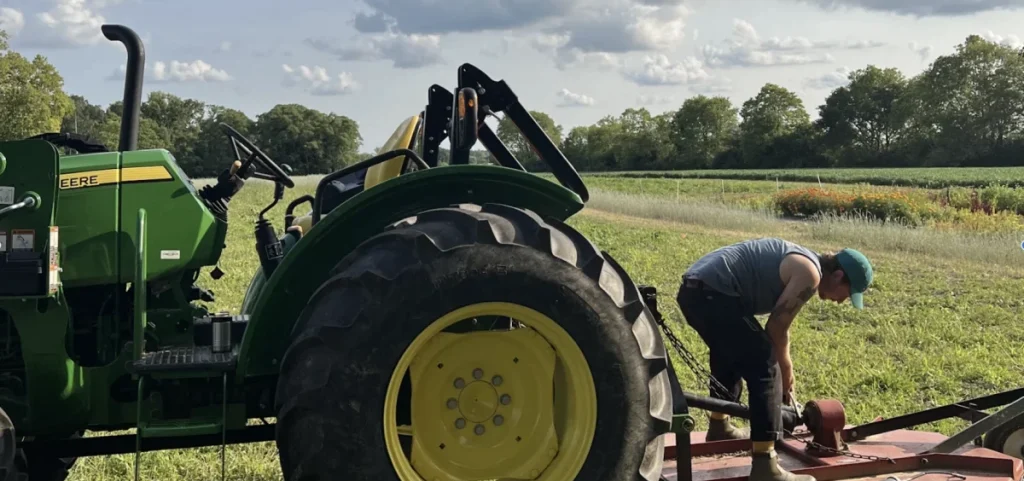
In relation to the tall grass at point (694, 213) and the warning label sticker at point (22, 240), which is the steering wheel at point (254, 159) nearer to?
the warning label sticker at point (22, 240)

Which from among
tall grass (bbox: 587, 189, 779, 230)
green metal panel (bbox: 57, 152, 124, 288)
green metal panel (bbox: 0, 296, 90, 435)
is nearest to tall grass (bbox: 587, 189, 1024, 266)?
tall grass (bbox: 587, 189, 779, 230)

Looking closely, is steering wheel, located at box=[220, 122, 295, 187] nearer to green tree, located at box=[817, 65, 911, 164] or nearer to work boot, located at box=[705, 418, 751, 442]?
work boot, located at box=[705, 418, 751, 442]

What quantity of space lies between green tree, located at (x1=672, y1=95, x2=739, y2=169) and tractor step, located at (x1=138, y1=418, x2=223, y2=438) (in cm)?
7335

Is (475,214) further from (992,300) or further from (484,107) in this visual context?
(992,300)

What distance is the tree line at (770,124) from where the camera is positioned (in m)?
34.2

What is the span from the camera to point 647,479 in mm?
2725

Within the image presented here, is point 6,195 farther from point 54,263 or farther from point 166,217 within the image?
point 166,217

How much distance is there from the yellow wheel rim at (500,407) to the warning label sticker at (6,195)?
5.26 ft

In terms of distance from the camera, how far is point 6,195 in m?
2.88

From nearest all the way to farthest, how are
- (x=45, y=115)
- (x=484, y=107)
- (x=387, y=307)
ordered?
(x=387, y=307)
(x=484, y=107)
(x=45, y=115)

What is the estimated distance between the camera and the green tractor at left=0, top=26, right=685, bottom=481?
251 centimetres

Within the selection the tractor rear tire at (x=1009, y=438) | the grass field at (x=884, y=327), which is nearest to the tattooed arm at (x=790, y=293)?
the tractor rear tire at (x=1009, y=438)

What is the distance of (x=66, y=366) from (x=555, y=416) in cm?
182

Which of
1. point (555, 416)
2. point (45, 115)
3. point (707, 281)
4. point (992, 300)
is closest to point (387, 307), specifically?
point (555, 416)
